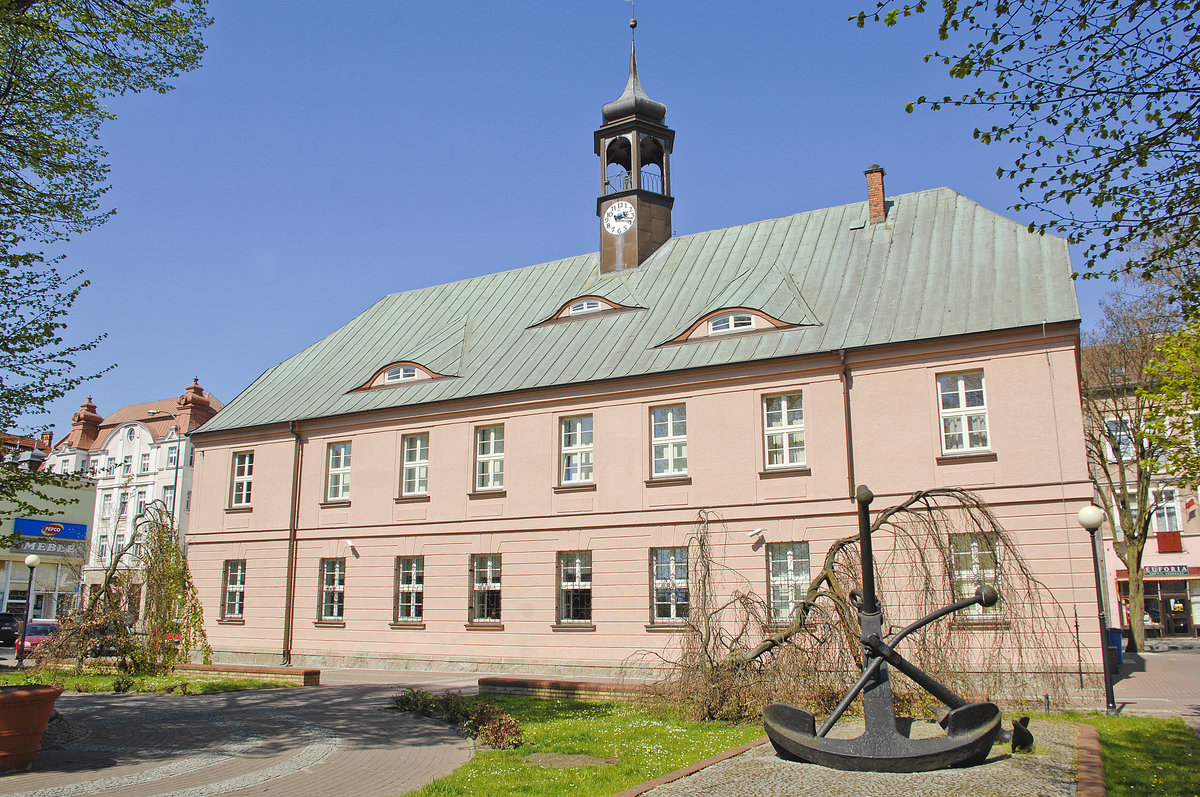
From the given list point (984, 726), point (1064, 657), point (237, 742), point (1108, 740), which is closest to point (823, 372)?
point (1064, 657)

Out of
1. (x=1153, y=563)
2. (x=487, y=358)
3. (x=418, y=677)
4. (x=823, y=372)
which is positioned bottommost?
(x=418, y=677)

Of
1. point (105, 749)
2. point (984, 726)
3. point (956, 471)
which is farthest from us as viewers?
point (956, 471)

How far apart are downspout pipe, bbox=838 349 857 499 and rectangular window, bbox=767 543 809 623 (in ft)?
5.57

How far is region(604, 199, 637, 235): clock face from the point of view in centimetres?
2898

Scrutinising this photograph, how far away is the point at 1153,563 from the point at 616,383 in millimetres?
34448

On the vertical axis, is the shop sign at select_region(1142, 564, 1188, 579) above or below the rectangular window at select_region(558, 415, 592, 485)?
below

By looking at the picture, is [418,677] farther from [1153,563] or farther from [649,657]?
[1153,563]

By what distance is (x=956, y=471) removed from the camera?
63.5ft

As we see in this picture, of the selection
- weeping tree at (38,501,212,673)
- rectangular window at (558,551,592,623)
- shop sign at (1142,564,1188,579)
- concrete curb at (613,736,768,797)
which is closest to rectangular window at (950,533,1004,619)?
concrete curb at (613,736,768,797)

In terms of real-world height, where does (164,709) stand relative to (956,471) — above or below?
below

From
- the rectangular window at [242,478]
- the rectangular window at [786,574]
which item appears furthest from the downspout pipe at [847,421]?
the rectangular window at [242,478]

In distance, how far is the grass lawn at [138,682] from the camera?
18.9 m

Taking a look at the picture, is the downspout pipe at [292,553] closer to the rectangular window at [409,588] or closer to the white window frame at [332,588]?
the white window frame at [332,588]

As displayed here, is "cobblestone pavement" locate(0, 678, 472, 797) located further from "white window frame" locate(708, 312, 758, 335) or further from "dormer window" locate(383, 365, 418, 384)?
"dormer window" locate(383, 365, 418, 384)
